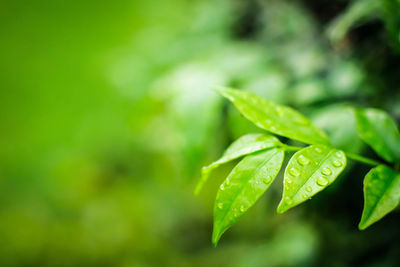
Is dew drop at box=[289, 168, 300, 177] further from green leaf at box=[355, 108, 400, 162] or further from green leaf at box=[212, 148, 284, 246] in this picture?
green leaf at box=[355, 108, 400, 162]

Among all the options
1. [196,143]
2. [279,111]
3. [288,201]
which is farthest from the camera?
[196,143]

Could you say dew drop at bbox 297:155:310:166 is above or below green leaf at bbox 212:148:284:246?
below

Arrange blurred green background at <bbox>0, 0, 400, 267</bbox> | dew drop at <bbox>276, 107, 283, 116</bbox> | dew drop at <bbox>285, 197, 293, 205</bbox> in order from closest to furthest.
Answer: dew drop at <bbox>285, 197, 293, 205</bbox>, dew drop at <bbox>276, 107, 283, 116</bbox>, blurred green background at <bbox>0, 0, 400, 267</bbox>

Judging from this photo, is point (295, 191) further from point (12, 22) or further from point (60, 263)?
point (12, 22)

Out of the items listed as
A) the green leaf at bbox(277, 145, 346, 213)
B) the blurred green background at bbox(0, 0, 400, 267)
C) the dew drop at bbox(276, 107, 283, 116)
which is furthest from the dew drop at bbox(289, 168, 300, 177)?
the blurred green background at bbox(0, 0, 400, 267)

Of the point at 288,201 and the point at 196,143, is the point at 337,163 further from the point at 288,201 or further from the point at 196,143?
the point at 196,143

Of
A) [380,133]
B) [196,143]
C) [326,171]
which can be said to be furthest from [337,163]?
[196,143]
